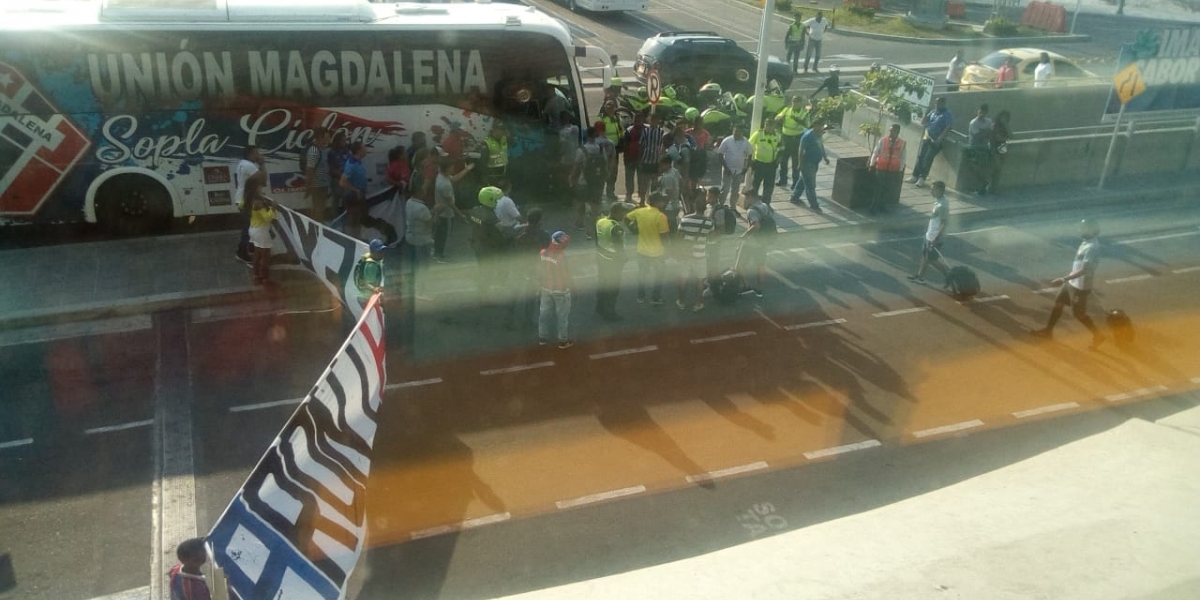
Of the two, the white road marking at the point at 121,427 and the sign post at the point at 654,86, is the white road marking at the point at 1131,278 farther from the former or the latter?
the white road marking at the point at 121,427

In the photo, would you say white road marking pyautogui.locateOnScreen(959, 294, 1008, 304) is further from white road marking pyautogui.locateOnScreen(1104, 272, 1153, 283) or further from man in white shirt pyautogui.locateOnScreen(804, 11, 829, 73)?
man in white shirt pyautogui.locateOnScreen(804, 11, 829, 73)

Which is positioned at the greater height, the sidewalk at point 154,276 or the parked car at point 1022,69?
the parked car at point 1022,69

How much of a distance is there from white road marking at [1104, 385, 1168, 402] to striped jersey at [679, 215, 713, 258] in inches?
203

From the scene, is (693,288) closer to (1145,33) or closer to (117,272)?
(117,272)

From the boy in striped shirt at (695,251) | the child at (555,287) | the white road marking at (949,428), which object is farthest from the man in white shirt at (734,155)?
the white road marking at (949,428)

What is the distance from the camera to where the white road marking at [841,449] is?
10172 millimetres

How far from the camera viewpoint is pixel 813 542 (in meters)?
8.30

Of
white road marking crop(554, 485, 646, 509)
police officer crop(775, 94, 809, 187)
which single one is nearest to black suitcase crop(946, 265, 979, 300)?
police officer crop(775, 94, 809, 187)

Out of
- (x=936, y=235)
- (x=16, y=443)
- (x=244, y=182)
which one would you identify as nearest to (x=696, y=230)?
(x=936, y=235)

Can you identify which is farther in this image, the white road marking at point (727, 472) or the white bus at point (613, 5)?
the white bus at point (613, 5)

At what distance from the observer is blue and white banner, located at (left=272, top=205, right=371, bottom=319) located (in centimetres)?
1098

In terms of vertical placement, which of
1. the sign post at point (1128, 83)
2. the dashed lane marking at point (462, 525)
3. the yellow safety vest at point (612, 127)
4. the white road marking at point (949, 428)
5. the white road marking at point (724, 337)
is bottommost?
the dashed lane marking at point (462, 525)

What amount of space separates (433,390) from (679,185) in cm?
544

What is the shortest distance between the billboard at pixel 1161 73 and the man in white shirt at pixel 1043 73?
10.7 ft
